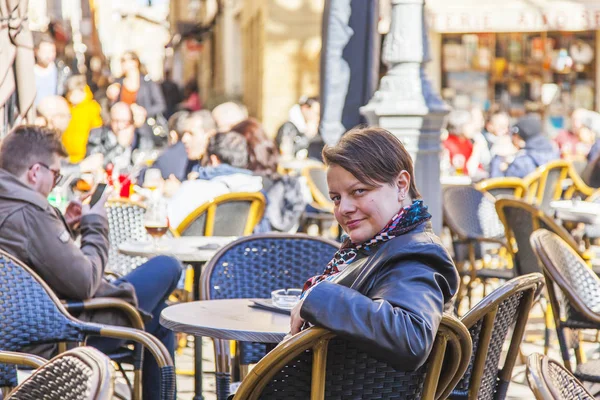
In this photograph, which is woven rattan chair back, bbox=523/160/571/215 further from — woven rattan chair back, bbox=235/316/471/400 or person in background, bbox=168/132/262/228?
woven rattan chair back, bbox=235/316/471/400

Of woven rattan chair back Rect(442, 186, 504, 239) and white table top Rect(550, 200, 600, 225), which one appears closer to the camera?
white table top Rect(550, 200, 600, 225)

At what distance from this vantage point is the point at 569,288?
4.05 m

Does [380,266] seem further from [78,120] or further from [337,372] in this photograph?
[78,120]

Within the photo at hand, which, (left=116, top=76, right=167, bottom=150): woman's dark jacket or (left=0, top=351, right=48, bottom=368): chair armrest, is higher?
(left=116, top=76, right=167, bottom=150): woman's dark jacket

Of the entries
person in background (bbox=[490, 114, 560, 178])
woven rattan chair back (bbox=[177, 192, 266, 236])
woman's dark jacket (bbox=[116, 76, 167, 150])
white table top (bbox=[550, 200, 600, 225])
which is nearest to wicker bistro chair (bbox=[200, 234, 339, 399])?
woven rattan chair back (bbox=[177, 192, 266, 236])

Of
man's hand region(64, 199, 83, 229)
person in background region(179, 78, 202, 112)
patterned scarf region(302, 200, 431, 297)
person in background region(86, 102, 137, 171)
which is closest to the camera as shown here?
patterned scarf region(302, 200, 431, 297)

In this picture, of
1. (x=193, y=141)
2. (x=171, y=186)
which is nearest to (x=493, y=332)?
(x=171, y=186)

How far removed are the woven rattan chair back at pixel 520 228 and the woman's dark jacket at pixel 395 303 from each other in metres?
3.46

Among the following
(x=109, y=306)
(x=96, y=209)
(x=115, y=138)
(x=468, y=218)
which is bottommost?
(x=468, y=218)

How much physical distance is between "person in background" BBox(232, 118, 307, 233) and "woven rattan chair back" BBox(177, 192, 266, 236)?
0.67 meters

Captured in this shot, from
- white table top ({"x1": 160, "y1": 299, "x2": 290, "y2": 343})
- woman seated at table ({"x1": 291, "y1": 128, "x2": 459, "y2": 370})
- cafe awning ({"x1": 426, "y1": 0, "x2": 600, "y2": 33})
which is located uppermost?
cafe awning ({"x1": 426, "y1": 0, "x2": 600, "y2": 33})

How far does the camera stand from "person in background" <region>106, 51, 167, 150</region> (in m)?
10.6

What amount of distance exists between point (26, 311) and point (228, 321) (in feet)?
2.42

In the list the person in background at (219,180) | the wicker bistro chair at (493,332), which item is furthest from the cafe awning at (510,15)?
the wicker bistro chair at (493,332)
